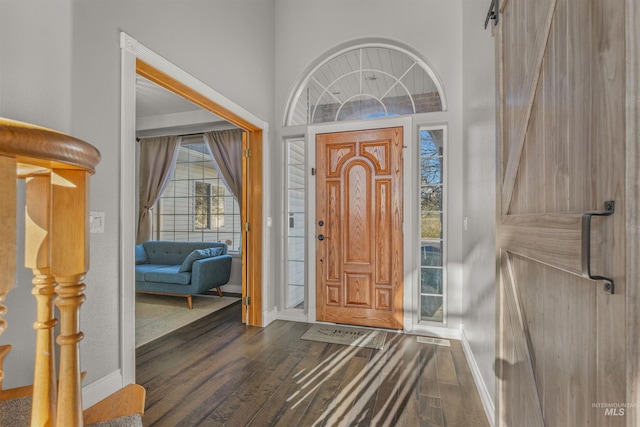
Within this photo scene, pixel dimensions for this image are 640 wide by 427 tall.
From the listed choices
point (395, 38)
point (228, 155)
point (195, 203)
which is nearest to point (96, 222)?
point (395, 38)

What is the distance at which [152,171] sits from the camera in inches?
212

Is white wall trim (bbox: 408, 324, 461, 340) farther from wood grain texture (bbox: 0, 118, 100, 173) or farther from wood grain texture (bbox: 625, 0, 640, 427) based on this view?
wood grain texture (bbox: 0, 118, 100, 173)

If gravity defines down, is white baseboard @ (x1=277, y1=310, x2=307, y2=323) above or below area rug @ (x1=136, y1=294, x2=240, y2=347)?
above

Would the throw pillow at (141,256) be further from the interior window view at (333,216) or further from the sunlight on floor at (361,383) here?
the sunlight on floor at (361,383)

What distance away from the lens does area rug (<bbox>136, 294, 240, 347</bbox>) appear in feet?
10.5

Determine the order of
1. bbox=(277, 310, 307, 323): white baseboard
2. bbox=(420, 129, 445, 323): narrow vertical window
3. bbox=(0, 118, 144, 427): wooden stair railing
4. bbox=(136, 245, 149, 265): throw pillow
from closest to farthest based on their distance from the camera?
bbox=(0, 118, 144, 427): wooden stair railing
bbox=(420, 129, 445, 323): narrow vertical window
bbox=(277, 310, 307, 323): white baseboard
bbox=(136, 245, 149, 265): throw pillow

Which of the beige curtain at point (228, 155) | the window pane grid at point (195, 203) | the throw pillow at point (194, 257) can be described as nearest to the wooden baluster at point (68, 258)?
the throw pillow at point (194, 257)

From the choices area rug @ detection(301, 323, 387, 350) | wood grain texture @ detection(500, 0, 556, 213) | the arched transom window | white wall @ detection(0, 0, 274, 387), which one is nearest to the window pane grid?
the arched transom window

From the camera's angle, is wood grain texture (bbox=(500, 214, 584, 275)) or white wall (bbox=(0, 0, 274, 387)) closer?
wood grain texture (bbox=(500, 214, 584, 275))

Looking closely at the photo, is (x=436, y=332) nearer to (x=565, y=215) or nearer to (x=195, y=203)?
(x=565, y=215)

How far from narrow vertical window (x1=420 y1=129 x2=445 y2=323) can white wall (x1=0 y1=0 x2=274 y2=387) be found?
87.5 inches

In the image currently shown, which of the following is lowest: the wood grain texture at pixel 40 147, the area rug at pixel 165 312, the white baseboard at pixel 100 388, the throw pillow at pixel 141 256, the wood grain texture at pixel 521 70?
the area rug at pixel 165 312

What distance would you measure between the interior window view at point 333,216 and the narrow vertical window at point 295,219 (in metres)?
0.03

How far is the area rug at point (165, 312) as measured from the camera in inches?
126
